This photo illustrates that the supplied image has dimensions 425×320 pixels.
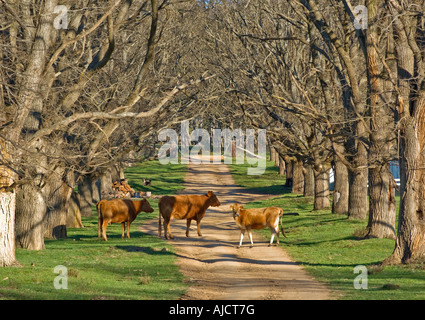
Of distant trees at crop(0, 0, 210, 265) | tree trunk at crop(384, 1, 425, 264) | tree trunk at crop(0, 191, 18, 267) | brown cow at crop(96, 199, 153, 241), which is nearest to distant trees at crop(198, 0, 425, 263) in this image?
tree trunk at crop(384, 1, 425, 264)

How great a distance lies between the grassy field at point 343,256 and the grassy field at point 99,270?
4004 mm

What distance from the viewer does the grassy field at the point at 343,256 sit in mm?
14148

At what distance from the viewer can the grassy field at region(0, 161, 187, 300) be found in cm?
1300

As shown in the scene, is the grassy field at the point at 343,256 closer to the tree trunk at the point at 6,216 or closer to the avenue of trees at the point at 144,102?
the avenue of trees at the point at 144,102

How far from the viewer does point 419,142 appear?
1716cm

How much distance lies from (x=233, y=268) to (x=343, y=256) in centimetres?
412

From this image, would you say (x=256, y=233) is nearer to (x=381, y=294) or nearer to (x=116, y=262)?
(x=116, y=262)

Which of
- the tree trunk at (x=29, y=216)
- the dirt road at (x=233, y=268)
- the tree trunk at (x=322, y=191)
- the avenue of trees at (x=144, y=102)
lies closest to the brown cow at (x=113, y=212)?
the avenue of trees at (x=144, y=102)

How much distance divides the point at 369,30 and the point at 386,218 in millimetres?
7601

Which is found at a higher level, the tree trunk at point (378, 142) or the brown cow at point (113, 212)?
the tree trunk at point (378, 142)

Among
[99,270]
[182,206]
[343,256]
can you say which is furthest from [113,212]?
[343,256]

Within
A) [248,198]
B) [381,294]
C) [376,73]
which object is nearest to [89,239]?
[376,73]

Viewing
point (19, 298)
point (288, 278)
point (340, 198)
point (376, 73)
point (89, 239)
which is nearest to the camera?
point (19, 298)

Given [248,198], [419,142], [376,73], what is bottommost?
[248,198]
